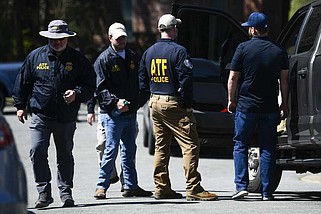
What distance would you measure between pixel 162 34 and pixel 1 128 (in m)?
4.29

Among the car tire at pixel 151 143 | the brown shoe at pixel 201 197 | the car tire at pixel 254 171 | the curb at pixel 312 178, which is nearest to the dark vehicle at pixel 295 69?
the car tire at pixel 254 171

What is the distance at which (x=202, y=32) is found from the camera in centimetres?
1255

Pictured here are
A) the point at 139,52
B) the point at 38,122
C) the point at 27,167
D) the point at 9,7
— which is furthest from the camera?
the point at 9,7

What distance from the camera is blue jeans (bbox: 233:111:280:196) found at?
1032 cm

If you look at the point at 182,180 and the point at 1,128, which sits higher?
the point at 1,128

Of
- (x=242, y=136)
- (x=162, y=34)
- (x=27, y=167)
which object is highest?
(x=162, y=34)

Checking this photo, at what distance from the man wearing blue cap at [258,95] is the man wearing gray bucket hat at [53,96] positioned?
5.10ft

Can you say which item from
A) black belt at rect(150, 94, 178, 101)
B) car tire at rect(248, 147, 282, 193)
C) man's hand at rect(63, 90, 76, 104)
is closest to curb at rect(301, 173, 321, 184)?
car tire at rect(248, 147, 282, 193)

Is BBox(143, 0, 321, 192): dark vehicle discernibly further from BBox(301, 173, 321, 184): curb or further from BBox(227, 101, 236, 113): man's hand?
BBox(301, 173, 321, 184): curb

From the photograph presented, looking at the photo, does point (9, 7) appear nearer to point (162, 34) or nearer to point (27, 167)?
point (27, 167)

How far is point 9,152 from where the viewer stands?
6.45 m

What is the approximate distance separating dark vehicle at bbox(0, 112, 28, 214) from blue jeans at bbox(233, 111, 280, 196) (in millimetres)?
4071

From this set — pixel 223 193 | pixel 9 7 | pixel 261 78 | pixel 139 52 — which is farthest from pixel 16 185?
pixel 9 7

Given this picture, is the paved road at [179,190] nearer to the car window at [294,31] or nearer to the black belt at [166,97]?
the black belt at [166,97]
